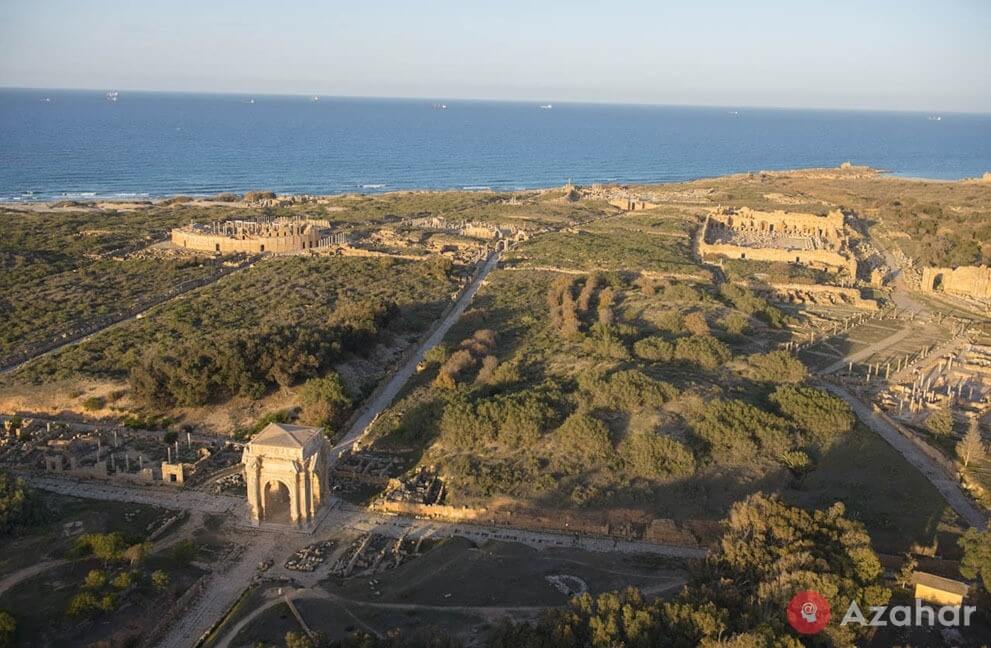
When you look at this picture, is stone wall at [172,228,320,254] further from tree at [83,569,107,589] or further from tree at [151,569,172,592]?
tree at [83,569,107,589]

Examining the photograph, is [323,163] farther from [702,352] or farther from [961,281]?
[702,352]

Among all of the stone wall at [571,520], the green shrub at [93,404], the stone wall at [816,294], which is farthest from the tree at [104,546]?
the stone wall at [816,294]

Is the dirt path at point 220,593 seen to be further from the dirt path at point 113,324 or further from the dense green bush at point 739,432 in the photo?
the dirt path at point 113,324

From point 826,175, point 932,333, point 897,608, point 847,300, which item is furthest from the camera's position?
point 826,175

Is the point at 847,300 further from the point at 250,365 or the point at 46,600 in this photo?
the point at 46,600

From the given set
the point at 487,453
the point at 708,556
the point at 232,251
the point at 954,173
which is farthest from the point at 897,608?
the point at 954,173

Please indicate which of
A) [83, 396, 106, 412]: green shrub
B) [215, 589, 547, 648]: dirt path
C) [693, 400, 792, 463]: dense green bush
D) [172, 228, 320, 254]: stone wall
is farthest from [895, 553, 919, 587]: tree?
[172, 228, 320, 254]: stone wall
